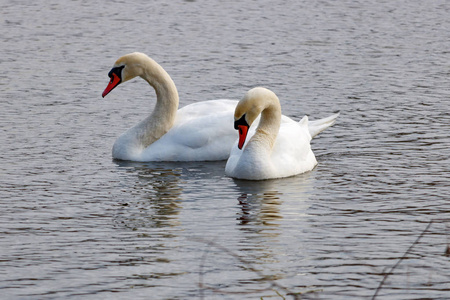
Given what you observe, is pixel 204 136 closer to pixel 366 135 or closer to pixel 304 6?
pixel 366 135

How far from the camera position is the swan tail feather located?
1227 cm

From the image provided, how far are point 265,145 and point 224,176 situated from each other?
628mm

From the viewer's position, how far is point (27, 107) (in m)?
13.9

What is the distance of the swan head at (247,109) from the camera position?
1040 centimetres

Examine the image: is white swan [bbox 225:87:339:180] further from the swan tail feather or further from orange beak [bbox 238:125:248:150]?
the swan tail feather

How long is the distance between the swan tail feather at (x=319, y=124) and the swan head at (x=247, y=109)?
1.86m

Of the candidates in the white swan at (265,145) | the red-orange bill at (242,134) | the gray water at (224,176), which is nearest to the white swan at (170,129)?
the gray water at (224,176)

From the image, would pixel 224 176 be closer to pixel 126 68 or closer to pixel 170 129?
pixel 170 129

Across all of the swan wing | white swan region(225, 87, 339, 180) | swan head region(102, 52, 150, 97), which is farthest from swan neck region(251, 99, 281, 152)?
swan head region(102, 52, 150, 97)

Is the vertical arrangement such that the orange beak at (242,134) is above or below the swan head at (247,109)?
below

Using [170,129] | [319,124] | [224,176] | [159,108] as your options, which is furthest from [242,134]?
[319,124]

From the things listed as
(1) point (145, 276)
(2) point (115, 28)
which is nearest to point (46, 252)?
(1) point (145, 276)

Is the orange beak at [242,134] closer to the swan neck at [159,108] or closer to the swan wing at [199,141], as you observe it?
the swan wing at [199,141]

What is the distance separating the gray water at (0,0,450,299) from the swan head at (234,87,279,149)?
0.59m
